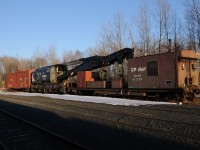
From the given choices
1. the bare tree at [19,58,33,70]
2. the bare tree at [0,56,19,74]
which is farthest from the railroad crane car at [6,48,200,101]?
the bare tree at [0,56,19,74]

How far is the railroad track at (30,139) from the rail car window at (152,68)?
10.7m

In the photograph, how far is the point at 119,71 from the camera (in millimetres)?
22766

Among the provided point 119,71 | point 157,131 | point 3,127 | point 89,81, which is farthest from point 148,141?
point 89,81

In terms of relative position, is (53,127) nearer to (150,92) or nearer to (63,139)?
(63,139)

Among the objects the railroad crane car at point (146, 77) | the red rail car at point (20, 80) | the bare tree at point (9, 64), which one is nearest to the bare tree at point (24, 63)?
the bare tree at point (9, 64)

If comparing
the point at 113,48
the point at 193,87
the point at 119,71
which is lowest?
the point at 193,87

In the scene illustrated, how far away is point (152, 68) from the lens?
19422 mm

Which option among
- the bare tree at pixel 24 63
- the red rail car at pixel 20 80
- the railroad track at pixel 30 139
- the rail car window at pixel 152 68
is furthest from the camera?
the bare tree at pixel 24 63

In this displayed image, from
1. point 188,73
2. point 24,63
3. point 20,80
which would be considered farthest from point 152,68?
point 24,63

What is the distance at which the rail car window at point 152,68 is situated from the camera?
1912 cm

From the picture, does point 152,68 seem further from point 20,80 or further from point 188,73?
point 20,80

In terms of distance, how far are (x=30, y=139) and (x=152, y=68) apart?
41.4 feet

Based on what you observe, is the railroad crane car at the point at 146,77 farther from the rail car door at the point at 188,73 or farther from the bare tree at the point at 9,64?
the bare tree at the point at 9,64

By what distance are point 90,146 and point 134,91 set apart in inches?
549
